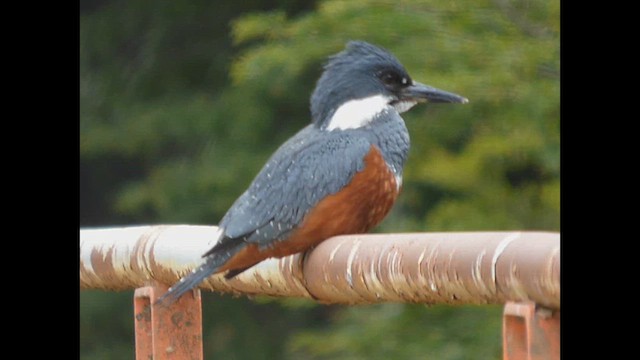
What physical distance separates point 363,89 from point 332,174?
665mm

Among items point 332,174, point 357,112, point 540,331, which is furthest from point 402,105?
point 540,331

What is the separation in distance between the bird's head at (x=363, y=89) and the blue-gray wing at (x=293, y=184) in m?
0.28

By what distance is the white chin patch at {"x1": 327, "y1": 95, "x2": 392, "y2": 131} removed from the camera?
14.0 feet

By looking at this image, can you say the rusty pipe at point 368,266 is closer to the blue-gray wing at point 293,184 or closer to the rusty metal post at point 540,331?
the rusty metal post at point 540,331

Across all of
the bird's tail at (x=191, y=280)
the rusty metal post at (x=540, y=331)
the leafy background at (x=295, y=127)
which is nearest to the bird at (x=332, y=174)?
the bird's tail at (x=191, y=280)

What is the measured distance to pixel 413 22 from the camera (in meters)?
6.72

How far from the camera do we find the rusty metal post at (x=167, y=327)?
3176mm

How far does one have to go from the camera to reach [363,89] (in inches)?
176

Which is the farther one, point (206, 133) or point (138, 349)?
point (206, 133)

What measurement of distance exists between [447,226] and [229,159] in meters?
Answer: 3.27
